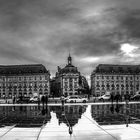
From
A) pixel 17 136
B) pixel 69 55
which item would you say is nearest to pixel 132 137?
pixel 17 136

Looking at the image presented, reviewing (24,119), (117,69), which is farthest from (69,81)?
(24,119)

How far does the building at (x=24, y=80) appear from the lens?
140m

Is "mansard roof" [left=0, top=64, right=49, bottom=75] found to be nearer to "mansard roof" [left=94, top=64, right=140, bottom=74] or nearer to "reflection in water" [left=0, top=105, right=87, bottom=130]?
"mansard roof" [left=94, top=64, right=140, bottom=74]

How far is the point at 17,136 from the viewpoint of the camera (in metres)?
11.8

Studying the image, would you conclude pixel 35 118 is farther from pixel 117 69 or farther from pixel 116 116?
pixel 117 69

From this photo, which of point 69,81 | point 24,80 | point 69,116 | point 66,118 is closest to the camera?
point 66,118

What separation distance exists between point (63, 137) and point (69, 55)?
469 feet

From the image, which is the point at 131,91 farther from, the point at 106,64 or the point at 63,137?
the point at 63,137

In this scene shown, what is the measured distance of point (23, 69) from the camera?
14238 centimetres

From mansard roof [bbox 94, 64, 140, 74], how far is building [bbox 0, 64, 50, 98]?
2894 centimetres

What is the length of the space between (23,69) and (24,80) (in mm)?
6030

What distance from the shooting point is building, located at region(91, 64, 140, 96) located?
143m

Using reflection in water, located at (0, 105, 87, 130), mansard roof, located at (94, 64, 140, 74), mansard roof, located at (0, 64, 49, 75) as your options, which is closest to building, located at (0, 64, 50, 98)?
mansard roof, located at (0, 64, 49, 75)

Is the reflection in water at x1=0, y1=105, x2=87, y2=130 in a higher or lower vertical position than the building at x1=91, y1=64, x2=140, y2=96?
lower
